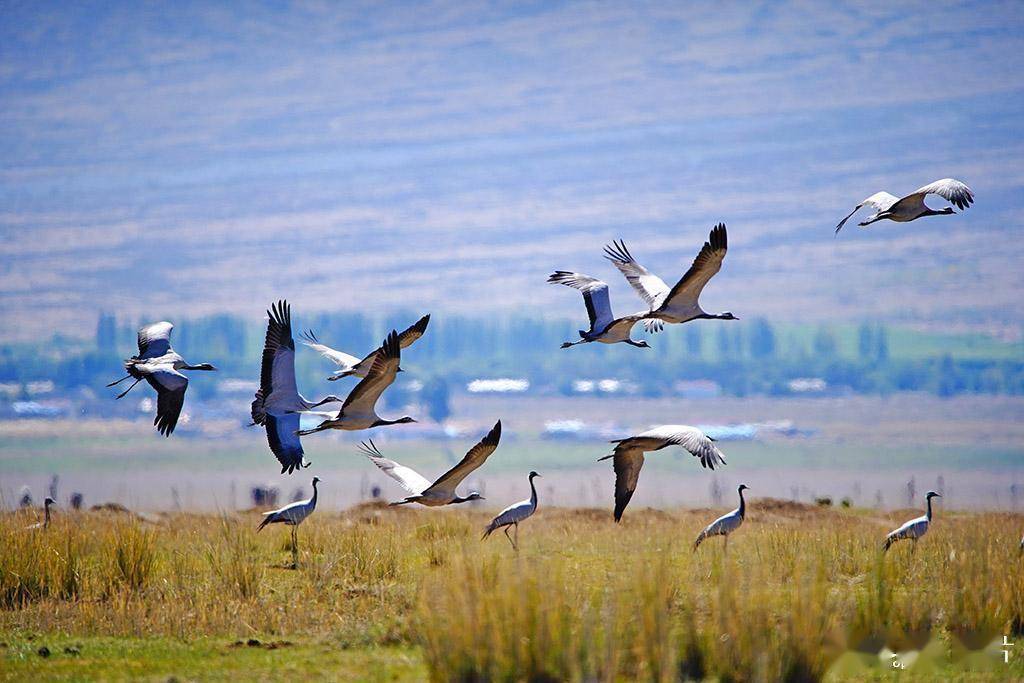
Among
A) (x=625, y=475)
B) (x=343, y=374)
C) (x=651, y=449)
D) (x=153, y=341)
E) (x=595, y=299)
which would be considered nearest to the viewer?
(x=651, y=449)

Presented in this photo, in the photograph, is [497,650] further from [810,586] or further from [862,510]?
[862,510]

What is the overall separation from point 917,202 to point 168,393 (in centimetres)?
1114

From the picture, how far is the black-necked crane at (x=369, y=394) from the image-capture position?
1496 centimetres

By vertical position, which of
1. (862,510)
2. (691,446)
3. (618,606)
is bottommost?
(862,510)

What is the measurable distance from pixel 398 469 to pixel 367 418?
116 cm

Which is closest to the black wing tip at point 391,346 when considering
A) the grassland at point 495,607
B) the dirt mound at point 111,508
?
the grassland at point 495,607

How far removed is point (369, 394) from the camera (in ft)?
52.2

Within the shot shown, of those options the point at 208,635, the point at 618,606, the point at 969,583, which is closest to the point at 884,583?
the point at 969,583

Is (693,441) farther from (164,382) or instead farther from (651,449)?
(164,382)

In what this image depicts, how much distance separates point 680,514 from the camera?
2900 centimetres

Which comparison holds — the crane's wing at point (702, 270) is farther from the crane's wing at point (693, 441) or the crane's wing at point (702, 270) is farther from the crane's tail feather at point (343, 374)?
the crane's tail feather at point (343, 374)

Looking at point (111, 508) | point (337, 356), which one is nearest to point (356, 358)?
point (337, 356)

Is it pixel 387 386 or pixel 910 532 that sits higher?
pixel 387 386

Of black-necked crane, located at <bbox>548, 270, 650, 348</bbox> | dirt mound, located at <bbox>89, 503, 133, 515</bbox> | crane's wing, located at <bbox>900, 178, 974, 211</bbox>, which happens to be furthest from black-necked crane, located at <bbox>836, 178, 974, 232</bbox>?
dirt mound, located at <bbox>89, 503, 133, 515</bbox>
